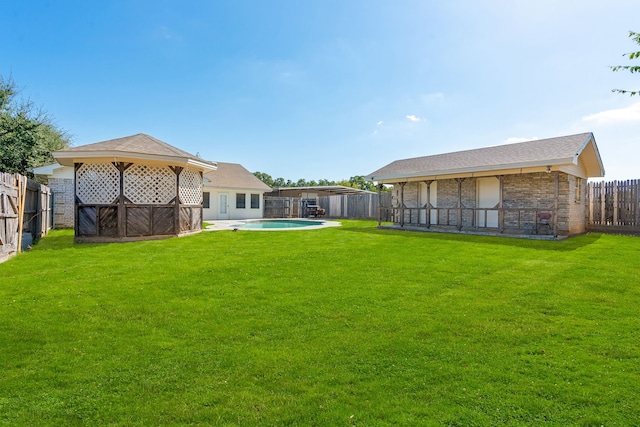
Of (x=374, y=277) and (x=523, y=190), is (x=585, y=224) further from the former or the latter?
(x=374, y=277)

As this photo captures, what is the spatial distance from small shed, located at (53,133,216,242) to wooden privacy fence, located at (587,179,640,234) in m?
16.7

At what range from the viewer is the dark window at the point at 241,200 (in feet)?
78.6

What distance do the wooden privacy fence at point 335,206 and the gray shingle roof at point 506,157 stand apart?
19.7ft

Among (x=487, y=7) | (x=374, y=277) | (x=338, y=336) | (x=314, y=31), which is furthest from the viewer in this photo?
(x=314, y=31)

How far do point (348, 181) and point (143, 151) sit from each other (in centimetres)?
3611

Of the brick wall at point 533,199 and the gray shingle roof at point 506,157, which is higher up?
the gray shingle roof at point 506,157

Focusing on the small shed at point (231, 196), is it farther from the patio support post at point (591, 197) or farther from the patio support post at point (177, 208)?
the patio support post at point (591, 197)

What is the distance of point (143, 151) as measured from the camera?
1085cm

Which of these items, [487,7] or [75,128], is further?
[75,128]

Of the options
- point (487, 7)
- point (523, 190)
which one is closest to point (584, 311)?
point (487, 7)

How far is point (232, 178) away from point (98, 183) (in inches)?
544

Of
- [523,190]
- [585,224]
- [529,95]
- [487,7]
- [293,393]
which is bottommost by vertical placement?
[293,393]

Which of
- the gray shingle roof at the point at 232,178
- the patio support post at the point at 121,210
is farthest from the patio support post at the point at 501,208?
the gray shingle roof at the point at 232,178

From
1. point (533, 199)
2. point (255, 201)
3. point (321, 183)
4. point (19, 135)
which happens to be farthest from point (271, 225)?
point (321, 183)
